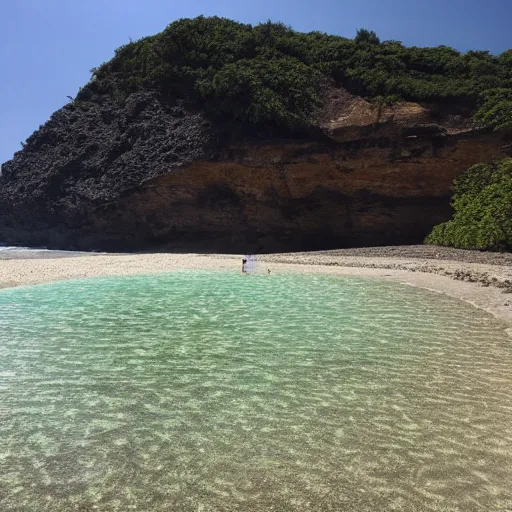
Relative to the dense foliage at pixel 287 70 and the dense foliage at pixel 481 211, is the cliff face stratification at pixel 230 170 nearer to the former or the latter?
the dense foliage at pixel 287 70

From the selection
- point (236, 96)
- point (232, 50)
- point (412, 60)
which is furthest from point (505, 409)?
point (232, 50)

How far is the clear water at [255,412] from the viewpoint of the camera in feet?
9.75

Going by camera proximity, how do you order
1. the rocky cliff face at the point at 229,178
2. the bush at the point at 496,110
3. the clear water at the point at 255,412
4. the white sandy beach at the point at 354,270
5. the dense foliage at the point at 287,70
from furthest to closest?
the dense foliage at the point at 287,70 → the rocky cliff face at the point at 229,178 → the bush at the point at 496,110 → the white sandy beach at the point at 354,270 → the clear water at the point at 255,412

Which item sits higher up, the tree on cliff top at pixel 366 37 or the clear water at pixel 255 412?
the tree on cliff top at pixel 366 37

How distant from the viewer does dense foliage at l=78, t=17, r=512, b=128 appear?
2469 cm

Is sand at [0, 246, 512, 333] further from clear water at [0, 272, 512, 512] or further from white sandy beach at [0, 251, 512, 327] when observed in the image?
clear water at [0, 272, 512, 512]

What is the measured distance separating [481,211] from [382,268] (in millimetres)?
7201

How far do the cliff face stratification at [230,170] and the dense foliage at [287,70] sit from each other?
326mm

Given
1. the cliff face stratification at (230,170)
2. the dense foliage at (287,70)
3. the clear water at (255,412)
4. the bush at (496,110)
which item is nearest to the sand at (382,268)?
the clear water at (255,412)

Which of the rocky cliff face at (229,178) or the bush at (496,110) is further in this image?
the rocky cliff face at (229,178)

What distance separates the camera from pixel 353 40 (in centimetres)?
2866

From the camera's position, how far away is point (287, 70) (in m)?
27.2

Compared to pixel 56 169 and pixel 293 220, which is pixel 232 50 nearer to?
pixel 293 220

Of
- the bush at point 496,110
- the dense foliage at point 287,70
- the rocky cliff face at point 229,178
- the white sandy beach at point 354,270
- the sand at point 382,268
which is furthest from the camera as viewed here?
the dense foliage at point 287,70
